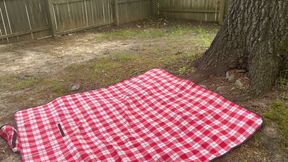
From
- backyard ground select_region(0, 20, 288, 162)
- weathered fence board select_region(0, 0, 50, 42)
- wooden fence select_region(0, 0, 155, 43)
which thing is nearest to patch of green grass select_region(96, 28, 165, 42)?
backyard ground select_region(0, 20, 288, 162)

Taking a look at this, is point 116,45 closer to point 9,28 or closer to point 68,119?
point 9,28

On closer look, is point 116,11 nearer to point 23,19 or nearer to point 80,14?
point 80,14

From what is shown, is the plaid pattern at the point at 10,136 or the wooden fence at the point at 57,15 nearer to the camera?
the plaid pattern at the point at 10,136

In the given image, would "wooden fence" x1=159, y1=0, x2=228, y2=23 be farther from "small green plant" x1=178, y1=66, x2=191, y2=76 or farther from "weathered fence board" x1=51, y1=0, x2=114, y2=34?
"small green plant" x1=178, y1=66, x2=191, y2=76

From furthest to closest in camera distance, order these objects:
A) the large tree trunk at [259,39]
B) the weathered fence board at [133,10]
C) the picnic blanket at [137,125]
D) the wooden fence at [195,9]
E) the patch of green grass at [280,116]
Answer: the weathered fence board at [133,10] → the wooden fence at [195,9] → the large tree trunk at [259,39] → the patch of green grass at [280,116] → the picnic blanket at [137,125]

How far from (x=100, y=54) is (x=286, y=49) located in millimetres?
3515

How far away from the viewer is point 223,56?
348 centimetres

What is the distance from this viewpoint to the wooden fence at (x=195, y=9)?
759cm

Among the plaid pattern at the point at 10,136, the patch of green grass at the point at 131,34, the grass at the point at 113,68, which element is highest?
the patch of green grass at the point at 131,34

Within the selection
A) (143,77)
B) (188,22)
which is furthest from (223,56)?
(188,22)

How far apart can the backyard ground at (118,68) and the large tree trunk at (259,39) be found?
0.15 m

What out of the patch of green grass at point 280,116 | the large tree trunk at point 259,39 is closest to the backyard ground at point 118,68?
the patch of green grass at point 280,116

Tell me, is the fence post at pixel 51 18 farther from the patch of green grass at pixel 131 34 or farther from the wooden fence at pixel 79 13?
the patch of green grass at pixel 131 34

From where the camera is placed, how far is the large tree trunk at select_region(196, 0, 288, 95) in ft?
9.63
